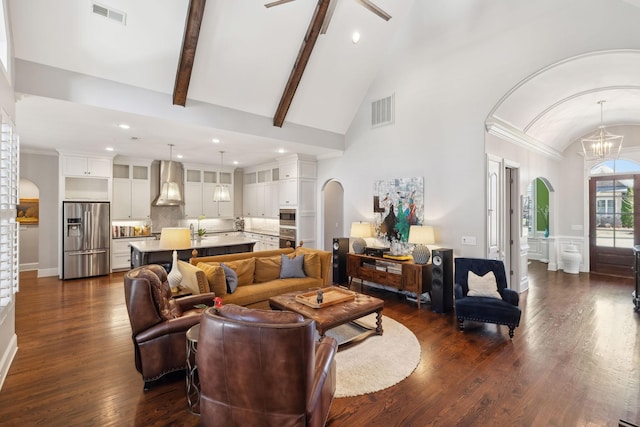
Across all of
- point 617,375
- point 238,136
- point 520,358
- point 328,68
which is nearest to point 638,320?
point 617,375

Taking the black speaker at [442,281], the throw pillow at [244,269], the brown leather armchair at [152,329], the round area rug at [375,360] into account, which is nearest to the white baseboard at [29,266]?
the throw pillow at [244,269]

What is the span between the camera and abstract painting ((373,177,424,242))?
18.1ft

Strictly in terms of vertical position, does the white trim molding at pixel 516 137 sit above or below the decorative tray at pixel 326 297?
above

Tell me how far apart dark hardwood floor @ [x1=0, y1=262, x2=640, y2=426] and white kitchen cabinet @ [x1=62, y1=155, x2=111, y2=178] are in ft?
11.5

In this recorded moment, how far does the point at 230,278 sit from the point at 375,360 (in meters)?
2.09

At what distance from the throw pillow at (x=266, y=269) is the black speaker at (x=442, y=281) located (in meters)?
2.43

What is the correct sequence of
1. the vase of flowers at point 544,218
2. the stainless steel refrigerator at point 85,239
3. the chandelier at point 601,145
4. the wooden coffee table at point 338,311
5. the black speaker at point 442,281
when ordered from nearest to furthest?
the wooden coffee table at point 338,311, the black speaker at point 442,281, the chandelier at point 601,145, the stainless steel refrigerator at point 85,239, the vase of flowers at point 544,218

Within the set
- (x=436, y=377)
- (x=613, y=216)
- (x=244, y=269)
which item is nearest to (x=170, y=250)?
(x=244, y=269)

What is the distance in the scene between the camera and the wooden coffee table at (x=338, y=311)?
123 inches

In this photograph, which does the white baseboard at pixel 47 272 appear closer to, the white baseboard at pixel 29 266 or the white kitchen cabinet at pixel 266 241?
the white baseboard at pixel 29 266

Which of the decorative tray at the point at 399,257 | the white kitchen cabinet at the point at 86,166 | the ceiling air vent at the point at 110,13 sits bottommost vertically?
the decorative tray at the point at 399,257

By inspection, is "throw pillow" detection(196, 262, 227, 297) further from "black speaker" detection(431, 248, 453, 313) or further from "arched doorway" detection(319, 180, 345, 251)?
"arched doorway" detection(319, 180, 345, 251)

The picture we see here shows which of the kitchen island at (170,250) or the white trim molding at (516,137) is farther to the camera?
the kitchen island at (170,250)

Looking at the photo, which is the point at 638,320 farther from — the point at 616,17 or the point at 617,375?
the point at 616,17
